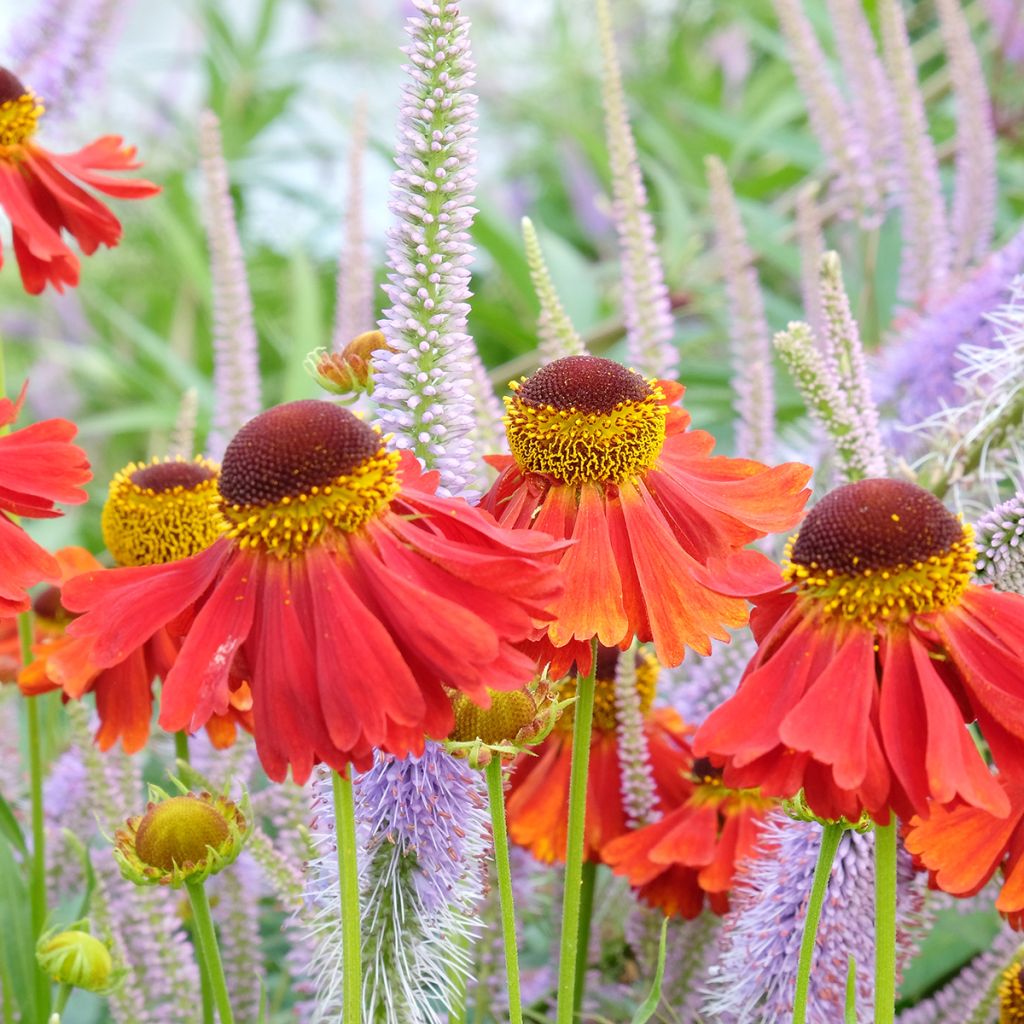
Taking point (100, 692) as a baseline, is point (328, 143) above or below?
above

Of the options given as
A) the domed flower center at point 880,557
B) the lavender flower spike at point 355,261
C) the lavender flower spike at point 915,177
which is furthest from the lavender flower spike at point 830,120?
the domed flower center at point 880,557

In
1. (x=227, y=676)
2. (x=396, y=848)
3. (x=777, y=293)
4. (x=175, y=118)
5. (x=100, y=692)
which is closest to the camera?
(x=227, y=676)

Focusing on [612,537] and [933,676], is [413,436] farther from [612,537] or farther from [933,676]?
[933,676]

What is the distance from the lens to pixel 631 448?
53 cm

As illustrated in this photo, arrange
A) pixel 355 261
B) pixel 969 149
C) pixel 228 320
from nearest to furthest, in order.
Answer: pixel 228 320 < pixel 355 261 < pixel 969 149

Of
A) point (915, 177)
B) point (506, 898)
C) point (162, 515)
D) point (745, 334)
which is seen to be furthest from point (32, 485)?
point (915, 177)

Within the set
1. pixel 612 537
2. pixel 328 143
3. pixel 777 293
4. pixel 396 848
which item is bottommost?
pixel 396 848

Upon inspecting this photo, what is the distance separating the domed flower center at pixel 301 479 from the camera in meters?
0.45

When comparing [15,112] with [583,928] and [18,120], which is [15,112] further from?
[583,928]

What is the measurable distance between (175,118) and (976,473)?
1.52 metres

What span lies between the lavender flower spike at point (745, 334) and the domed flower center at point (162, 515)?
0.28m

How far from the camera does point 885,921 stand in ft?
1.37

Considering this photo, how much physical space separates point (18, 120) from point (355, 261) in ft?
0.95

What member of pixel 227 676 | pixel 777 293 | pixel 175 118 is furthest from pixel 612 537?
pixel 175 118
